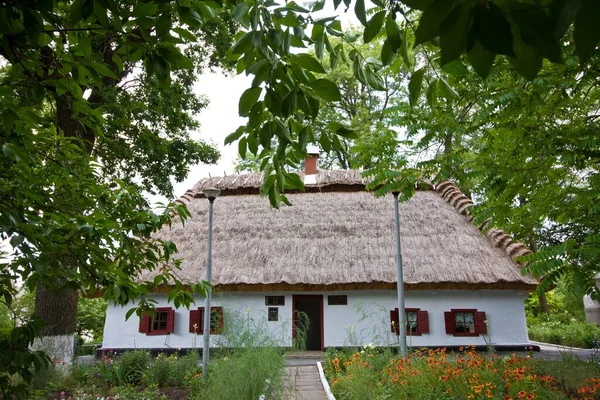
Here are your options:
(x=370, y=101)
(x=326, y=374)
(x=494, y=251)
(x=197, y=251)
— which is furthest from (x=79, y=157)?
(x=370, y=101)

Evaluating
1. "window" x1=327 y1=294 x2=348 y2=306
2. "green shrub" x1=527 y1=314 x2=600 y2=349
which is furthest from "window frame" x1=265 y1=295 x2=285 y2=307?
"green shrub" x1=527 y1=314 x2=600 y2=349

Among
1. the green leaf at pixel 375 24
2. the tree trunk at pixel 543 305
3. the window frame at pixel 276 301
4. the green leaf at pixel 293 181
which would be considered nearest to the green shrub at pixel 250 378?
the green leaf at pixel 293 181

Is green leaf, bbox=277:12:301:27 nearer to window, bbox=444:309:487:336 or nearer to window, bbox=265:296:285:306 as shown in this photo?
window, bbox=265:296:285:306

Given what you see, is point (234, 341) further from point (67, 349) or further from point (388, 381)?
point (67, 349)

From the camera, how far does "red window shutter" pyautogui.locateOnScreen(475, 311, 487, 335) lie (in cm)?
1306

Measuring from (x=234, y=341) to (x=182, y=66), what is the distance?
619 cm

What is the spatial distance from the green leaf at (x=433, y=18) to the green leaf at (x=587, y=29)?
0.59 feet

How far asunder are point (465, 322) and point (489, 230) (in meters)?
2.90

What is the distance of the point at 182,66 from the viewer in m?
1.59

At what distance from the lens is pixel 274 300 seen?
13875mm

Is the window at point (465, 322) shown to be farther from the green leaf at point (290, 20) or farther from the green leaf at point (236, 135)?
the green leaf at point (290, 20)

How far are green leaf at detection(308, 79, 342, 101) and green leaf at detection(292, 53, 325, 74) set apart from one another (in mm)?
77

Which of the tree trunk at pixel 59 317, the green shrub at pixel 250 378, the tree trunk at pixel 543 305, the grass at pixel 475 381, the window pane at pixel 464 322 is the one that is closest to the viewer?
the grass at pixel 475 381

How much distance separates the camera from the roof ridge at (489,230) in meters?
13.4
